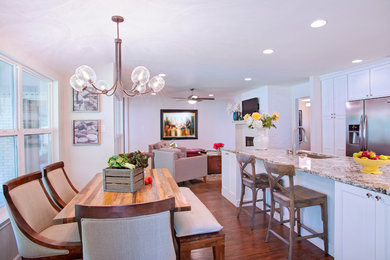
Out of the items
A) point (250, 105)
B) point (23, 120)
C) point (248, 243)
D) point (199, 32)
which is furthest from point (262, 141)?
point (250, 105)

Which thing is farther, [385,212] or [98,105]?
[98,105]

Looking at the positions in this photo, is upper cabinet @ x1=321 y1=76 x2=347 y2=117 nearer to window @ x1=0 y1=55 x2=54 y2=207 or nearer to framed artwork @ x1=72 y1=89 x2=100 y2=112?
framed artwork @ x1=72 y1=89 x2=100 y2=112

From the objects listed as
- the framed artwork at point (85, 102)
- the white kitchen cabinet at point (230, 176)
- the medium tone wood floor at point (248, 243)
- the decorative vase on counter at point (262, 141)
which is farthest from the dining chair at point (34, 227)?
the decorative vase on counter at point (262, 141)

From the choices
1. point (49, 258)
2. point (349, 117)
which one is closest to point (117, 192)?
point (49, 258)

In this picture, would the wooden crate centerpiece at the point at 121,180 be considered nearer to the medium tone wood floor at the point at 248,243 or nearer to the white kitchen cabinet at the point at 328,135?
the medium tone wood floor at the point at 248,243

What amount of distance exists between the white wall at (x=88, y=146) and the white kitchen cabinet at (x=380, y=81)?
4.53 metres

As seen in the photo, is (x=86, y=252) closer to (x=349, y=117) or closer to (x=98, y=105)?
(x=98, y=105)

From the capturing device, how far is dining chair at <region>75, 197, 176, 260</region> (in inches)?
45.4

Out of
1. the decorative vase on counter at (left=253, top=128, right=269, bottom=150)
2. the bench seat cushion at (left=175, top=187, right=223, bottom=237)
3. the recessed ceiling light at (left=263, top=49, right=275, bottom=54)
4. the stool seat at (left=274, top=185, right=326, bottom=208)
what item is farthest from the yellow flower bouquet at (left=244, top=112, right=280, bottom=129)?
the bench seat cushion at (left=175, top=187, right=223, bottom=237)

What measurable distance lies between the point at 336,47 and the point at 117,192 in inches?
133

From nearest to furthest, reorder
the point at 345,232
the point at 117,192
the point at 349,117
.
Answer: the point at 345,232, the point at 117,192, the point at 349,117

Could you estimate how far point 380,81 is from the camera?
3816 mm

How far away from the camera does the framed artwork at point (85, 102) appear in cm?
364

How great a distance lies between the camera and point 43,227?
1786 millimetres
